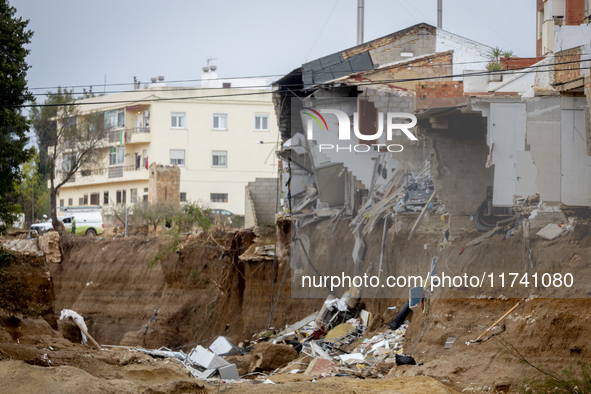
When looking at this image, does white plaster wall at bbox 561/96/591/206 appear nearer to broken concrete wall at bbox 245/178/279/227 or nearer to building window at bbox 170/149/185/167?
broken concrete wall at bbox 245/178/279/227

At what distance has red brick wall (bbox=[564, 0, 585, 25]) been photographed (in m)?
16.4

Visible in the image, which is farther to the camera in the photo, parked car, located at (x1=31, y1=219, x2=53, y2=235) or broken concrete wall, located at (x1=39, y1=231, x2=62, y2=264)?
parked car, located at (x1=31, y1=219, x2=53, y2=235)

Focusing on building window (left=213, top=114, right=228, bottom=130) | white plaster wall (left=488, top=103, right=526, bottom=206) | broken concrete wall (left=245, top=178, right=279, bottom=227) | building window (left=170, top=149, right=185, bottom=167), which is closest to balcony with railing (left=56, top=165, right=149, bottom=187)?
building window (left=170, top=149, right=185, bottom=167)

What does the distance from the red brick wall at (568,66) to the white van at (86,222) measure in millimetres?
30457

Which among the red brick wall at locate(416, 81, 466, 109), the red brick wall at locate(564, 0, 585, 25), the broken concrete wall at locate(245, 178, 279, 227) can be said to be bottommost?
the broken concrete wall at locate(245, 178, 279, 227)

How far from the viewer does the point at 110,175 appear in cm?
5228

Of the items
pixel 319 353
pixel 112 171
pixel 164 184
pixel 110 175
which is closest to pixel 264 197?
pixel 164 184

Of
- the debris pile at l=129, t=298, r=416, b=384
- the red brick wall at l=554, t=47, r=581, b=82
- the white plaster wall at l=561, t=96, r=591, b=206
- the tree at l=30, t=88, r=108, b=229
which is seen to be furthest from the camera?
the tree at l=30, t=88, r=108, b=229

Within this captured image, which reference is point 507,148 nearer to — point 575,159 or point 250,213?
point 575,159

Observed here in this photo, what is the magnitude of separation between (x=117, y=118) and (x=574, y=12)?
1595 inches

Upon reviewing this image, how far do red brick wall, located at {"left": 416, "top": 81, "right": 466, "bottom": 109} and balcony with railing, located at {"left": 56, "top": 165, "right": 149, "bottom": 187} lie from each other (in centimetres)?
3367

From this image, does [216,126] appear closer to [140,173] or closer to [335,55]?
[140,173]

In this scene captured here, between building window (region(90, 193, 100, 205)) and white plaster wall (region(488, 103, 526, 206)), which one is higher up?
white plaster wall (region(488, 103, 526, 206))

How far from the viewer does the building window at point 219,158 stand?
165 ft
